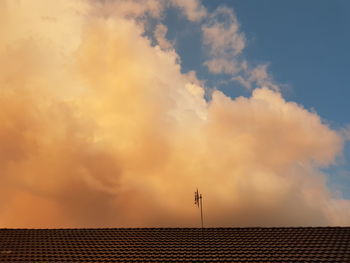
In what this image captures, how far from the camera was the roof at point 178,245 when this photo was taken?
19.5m

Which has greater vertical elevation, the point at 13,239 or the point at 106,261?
the point at 13,239

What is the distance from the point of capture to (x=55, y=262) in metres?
19.5

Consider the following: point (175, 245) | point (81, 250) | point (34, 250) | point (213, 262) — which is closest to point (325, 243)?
point (213, 262)

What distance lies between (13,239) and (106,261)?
7143mm

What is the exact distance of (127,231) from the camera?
23922 millimetres

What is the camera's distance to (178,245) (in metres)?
21.2

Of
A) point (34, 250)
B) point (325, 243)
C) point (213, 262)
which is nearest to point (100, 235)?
point (34, 250)

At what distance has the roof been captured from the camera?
767 inches

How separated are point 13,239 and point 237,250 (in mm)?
12481

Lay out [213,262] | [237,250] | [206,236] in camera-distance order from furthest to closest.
Answer: [206,236] → [237,250] → [213,262]

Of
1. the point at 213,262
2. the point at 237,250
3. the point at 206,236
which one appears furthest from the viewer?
the point at 206,236

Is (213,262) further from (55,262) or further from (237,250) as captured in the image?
(55,262)

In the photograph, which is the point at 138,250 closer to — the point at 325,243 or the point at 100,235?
the point at 100,235

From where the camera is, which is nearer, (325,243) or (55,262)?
(55,262)
